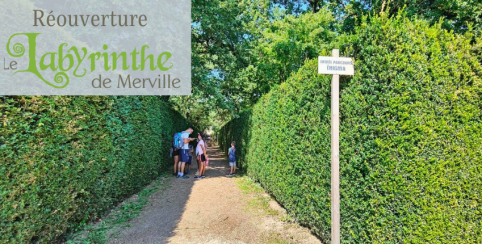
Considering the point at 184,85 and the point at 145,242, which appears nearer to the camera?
the point at 145,242

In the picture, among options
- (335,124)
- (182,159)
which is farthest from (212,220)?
(182,159)

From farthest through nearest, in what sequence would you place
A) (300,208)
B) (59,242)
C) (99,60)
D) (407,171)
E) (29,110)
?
1. (99,60)
2. (300,208)
3. (59,242)
4. (29,110)
5. (407,171)

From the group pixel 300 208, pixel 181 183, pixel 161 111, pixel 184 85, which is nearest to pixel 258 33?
pixel 184 85

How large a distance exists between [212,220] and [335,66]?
4135 mm

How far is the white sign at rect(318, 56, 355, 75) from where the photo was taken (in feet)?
10.2

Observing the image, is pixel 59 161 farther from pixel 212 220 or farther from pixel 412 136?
pixel 412 136

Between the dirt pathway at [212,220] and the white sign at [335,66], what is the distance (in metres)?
3.04

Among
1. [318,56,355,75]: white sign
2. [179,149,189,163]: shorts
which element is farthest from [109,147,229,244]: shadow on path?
[318,56,355,75]: white sign

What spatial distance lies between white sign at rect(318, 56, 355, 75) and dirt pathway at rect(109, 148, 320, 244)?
3.04 meters

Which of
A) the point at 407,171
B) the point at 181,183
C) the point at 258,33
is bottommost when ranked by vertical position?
the point at 181,183

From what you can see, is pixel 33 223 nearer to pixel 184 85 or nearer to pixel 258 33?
pixel 184 85

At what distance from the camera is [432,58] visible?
2939 mm

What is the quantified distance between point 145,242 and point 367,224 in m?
3.60

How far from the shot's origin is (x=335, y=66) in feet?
10.3
